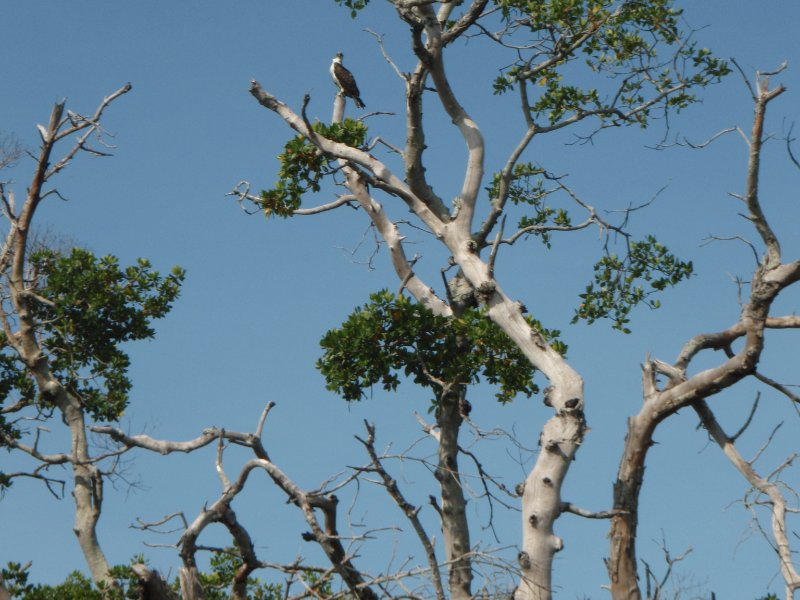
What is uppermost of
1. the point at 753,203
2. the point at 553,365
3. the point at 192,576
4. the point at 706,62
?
the point at 706,62

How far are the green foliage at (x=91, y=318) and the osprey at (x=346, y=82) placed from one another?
4787 millimetres

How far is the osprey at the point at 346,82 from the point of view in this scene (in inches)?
554

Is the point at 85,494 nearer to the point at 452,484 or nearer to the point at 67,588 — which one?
the point at 67,588

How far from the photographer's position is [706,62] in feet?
45.6

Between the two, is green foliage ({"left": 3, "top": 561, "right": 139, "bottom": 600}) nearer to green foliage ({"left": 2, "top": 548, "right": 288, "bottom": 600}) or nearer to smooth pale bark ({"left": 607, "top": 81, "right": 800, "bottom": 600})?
green foliage ({"left": 2, "top": 548, "right": 288, "bottom": 600})

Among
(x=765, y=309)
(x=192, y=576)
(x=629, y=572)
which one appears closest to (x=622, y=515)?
(x=629, y=572)

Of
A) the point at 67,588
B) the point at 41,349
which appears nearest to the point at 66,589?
the point at 67,588

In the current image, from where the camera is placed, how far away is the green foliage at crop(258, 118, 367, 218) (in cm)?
1316

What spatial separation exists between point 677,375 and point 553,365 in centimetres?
159

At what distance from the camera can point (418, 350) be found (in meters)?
11.9

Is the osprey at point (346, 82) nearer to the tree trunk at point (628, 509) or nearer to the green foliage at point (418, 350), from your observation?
the green foliage at point (418, 350)

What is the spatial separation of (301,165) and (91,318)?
5128 millimetres

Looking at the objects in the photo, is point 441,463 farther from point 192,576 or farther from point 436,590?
point 192,576

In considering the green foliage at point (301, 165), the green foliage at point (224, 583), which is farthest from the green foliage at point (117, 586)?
the green foliage at point (301, 165)
